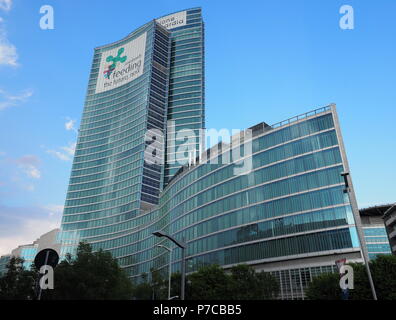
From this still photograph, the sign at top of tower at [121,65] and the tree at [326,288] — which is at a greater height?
the sign at top of tower at [121,65]

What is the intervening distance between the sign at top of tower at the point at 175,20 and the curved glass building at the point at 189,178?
62 centimetres

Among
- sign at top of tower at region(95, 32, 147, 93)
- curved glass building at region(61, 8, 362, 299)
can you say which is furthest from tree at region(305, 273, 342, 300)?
sign at top of tower at region(95, 32, 147, 93)

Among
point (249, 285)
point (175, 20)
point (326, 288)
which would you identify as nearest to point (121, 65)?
point (175, 20)

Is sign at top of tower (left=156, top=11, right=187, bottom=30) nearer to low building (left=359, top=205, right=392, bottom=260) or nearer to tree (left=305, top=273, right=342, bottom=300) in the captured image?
low building (left=359, top=205, right=392, bottom=260)

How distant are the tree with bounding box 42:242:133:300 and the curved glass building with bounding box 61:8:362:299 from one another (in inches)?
805

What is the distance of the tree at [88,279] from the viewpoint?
139ft

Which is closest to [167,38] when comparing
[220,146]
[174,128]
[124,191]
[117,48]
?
[117,48]

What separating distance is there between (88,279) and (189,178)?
42.7m

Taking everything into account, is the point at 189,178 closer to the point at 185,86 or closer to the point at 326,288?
the point at 326,288

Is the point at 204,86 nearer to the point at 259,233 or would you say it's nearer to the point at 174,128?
the point at 174,128

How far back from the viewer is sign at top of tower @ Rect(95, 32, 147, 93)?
528 ft

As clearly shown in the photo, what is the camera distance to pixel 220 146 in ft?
244

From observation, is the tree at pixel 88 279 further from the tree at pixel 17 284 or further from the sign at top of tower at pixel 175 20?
the sign at top of tower at pixel 175 20

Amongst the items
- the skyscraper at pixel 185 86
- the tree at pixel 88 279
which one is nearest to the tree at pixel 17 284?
the tree at pixel 88 279
